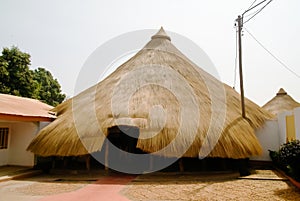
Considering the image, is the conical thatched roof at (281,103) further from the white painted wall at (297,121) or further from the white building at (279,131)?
the white painted wall at (297,121)

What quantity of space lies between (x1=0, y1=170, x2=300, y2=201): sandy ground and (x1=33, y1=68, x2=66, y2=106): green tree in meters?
18.4

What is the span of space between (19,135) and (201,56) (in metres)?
8.35

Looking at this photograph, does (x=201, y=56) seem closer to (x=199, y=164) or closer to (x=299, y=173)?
(x=199, y=164)

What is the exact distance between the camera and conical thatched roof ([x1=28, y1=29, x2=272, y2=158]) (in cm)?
796

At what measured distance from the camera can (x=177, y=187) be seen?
21.6ft

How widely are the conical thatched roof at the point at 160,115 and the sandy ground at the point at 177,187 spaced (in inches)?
30.3

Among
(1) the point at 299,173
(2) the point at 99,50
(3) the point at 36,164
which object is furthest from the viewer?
(2) the point at 99,50

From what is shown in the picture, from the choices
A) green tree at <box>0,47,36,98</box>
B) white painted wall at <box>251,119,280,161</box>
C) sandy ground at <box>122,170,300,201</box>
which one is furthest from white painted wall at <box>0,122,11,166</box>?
white painted wall at <box>251,119,280,161</box>

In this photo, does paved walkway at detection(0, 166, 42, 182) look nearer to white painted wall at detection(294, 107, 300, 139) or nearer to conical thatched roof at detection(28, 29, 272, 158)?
conical thatched roof at detection(28, 29, 272, 158)

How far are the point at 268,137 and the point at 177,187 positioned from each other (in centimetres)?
596

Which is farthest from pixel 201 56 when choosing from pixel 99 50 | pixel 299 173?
pixel 299 173

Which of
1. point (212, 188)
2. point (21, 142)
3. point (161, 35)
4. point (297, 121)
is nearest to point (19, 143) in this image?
point (21, 142)

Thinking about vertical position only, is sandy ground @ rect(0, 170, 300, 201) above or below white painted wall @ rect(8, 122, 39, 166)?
below

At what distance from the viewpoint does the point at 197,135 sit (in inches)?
315
